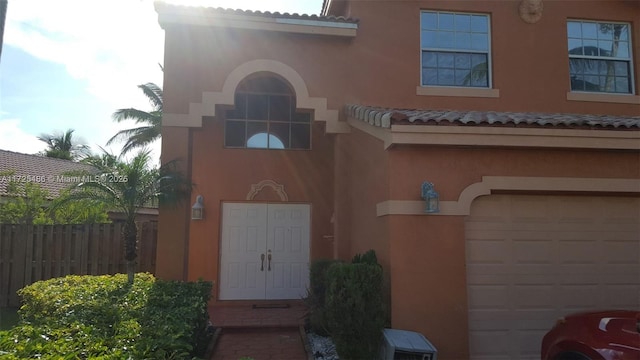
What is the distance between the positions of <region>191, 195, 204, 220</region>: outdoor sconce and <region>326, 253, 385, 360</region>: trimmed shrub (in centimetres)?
483

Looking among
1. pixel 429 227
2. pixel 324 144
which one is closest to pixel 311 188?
pixel 324 144

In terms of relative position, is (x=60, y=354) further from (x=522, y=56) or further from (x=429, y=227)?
(x=522, y=56)

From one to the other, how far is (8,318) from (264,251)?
557 centimetres

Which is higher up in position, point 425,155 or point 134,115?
point 134,115

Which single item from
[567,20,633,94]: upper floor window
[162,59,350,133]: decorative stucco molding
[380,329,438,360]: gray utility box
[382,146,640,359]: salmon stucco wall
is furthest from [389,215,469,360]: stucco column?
[567,20,633,94]: upper floor window

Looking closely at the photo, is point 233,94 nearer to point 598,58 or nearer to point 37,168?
point 598,58

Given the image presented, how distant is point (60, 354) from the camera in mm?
3645

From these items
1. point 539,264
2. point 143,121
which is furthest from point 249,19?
point 143,121

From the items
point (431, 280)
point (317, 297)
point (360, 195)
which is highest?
point (360, 195)

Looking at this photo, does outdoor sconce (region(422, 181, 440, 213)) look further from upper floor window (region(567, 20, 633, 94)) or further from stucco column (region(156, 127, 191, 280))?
upper floor window (region(567, 20, 633, 94))

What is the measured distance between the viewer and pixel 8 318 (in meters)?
9.31

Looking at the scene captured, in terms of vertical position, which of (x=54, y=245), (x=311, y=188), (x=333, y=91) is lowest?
(x=54, y=245)

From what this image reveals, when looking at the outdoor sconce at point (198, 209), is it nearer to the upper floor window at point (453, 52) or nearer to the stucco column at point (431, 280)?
the stucco column at point (431, 280)

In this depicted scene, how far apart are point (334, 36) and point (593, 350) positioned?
7.25 meters
